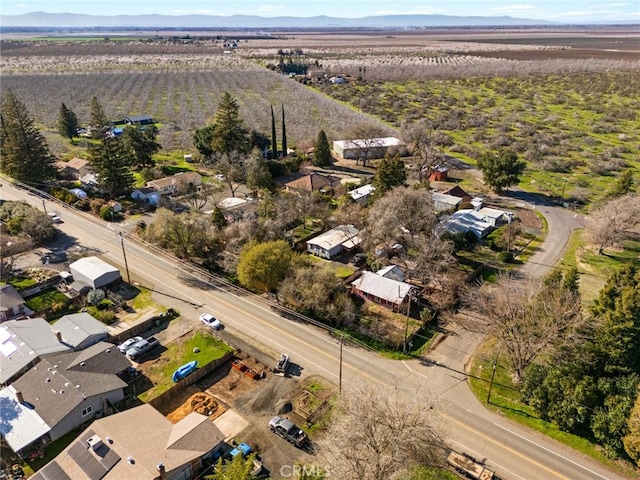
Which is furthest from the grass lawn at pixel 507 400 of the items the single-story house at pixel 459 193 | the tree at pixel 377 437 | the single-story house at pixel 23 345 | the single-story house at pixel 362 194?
the single-story house at pixel 23 345

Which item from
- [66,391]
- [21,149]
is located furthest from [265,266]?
[21,149]

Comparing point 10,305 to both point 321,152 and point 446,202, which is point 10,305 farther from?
point 321,152

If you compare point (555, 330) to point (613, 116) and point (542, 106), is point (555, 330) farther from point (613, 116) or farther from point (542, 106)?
point (542, 106)

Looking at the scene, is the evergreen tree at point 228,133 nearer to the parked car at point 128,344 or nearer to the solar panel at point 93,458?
the parked car at point 128,344

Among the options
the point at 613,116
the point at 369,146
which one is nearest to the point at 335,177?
the point at 369,146

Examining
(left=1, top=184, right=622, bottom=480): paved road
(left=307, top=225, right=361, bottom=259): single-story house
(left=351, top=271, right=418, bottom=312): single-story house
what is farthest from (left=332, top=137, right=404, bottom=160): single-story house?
(left=1, top=184, right=622, bottom=480): paved road

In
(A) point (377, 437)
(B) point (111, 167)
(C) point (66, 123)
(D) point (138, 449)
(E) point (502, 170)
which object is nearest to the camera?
(A) point (377, 437)

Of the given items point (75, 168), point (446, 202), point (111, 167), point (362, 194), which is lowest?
point (446, 202)
